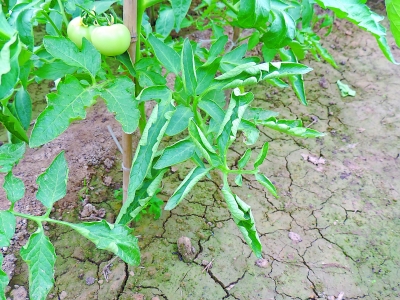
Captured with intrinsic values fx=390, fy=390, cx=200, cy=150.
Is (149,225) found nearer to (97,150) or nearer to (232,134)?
(97,150)

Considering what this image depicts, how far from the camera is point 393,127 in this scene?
7.82 feet

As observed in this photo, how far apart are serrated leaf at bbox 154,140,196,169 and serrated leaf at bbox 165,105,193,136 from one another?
39 mm

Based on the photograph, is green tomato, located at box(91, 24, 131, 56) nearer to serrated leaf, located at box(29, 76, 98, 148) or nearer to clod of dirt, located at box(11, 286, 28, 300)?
serrated leaf, located at box(29, 76, 98, 148)

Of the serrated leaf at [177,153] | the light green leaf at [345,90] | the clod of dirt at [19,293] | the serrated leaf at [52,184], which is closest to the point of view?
the serrated leaf at [177,153]

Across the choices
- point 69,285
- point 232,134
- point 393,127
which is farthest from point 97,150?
point 393,127

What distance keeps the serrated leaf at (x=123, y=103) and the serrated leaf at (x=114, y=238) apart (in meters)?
0.27

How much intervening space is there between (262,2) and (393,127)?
5.88ft

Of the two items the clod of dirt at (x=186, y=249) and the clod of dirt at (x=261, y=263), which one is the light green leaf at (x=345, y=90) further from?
the clod of dirt at (x=186, y=249)

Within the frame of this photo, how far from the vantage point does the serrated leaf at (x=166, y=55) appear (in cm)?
104

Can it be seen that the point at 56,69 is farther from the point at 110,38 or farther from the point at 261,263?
the point at 261,263

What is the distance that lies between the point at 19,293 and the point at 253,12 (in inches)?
49.5

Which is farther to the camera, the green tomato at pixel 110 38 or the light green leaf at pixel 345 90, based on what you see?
the light green leaf at pixel 345 90

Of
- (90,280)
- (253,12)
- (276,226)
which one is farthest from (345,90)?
(90,280)

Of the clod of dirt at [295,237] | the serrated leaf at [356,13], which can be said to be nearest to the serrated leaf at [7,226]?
the serrated leaf at [356,13]
